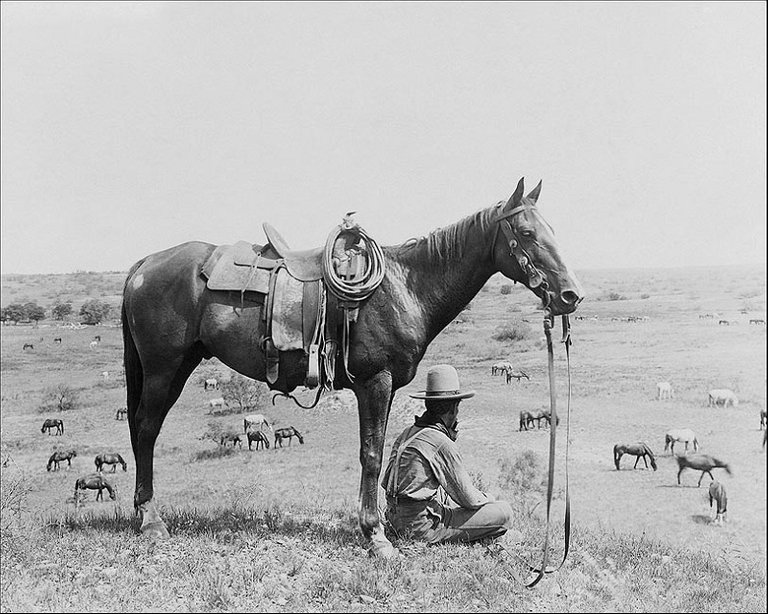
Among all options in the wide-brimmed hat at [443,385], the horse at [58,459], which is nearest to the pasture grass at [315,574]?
the wide-brimmed hat at [443,385]

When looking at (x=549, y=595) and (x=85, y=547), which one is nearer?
(x=549, y=595)

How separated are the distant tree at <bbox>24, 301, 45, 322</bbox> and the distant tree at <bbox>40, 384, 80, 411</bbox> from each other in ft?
5.23

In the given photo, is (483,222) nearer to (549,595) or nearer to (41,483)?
(549,595)

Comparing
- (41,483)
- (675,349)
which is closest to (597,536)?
(675,349)

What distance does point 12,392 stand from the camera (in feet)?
32.6

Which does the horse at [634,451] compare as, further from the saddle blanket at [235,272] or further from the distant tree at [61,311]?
Answer: the distant tree at [61,311]

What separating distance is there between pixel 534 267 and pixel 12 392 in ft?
30.9

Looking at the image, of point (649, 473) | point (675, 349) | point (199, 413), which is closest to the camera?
point (649, 473)

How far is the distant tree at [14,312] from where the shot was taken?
34.8ft

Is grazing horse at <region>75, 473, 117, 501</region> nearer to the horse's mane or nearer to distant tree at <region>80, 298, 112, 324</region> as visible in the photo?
distant tree at <region>80, 298, 112, 324</region>

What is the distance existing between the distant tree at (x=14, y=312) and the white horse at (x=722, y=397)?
1106cm

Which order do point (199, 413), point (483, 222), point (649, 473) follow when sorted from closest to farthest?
point (483, 222) < point (649, 473) < point (199, 413)

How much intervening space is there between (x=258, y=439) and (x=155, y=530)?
13.2ft

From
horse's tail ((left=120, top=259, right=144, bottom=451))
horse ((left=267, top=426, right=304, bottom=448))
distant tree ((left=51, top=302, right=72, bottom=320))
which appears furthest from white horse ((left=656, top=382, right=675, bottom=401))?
distant tree ((left=51, top=302, right=72, bottom=320))
